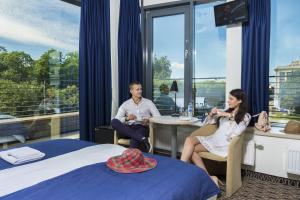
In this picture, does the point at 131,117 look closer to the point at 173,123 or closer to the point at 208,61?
the point at 173,123

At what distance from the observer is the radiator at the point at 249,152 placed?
2.92 m

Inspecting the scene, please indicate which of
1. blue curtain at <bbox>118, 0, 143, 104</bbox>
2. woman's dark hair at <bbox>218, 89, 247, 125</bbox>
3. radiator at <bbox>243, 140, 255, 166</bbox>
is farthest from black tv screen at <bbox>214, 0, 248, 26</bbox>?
radiator at <bbox>243, 140, 255, 166</bbox>

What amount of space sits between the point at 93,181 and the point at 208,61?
283 centimetres

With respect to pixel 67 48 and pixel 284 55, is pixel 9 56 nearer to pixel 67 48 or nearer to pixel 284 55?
pixel 67 48

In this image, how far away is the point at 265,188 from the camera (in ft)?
9.01

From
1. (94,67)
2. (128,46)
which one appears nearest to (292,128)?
(128,46)

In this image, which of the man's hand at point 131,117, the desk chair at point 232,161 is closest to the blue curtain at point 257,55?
the desk chair at point 232,161

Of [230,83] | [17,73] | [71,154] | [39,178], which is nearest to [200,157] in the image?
[230,83]

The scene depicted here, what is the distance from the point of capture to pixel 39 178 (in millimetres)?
1493

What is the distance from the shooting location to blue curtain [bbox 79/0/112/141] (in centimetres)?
373

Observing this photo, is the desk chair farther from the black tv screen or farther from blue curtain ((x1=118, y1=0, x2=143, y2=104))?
blue curtain ((x1=118, y1=0, x2=143, y2=104))

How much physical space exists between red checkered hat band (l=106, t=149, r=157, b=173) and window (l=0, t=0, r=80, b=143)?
6.41 feet

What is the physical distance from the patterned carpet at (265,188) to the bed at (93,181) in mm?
1071

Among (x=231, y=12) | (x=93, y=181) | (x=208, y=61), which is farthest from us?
(x=208, y=61)
